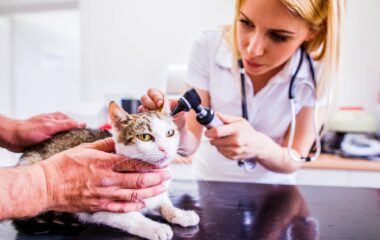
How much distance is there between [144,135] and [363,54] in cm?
73

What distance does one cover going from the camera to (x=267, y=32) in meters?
0.58

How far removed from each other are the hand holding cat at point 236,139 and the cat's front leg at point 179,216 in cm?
15

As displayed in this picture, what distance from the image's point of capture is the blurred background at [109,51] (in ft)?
2.41

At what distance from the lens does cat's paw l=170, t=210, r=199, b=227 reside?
471 mm

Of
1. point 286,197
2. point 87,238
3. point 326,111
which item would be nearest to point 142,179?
point 87,238

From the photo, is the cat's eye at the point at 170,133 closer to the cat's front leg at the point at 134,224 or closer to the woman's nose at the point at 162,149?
the woman's nose at the point at 162,149

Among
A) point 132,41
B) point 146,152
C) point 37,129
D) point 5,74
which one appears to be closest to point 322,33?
point 146,152

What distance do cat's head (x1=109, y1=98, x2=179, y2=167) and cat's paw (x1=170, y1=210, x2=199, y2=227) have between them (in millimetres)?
87

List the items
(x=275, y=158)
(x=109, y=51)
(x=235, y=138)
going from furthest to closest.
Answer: (x=109, y=51), (x=275, y=158), (x=235, y=138)

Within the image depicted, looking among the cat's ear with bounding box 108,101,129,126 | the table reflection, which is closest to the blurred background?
the cat's ear with bounding box 108,101,129,126

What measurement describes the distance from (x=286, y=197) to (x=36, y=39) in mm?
756

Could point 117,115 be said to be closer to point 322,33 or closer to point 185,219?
point 185,219

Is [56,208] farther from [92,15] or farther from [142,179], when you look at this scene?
[92,15]

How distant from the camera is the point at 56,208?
0.42 meters
